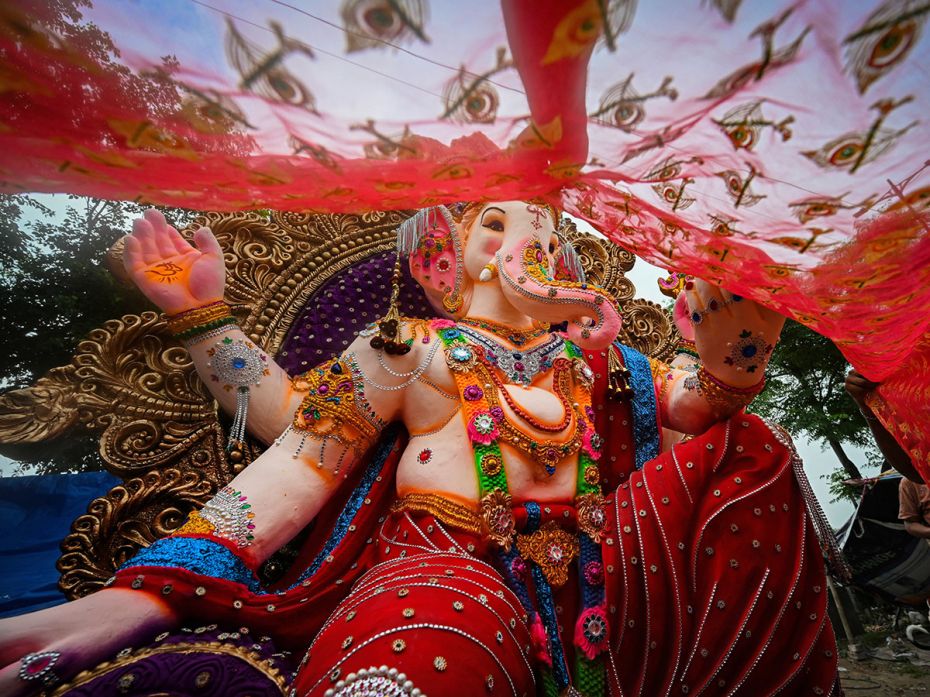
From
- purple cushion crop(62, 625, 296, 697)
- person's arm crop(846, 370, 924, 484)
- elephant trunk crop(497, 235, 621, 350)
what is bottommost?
purple cushion crop(62, 625, 296, 697)

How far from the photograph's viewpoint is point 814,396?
4.99 meters

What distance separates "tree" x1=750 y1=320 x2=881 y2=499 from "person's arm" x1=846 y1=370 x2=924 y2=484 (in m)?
3.77

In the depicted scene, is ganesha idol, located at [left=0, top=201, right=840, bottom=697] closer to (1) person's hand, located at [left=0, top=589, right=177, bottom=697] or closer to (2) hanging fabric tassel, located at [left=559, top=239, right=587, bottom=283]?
(1) person's hand, located at [left=0, top=589, right=177, bottom=697]

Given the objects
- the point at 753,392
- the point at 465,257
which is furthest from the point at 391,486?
the point at 753,392

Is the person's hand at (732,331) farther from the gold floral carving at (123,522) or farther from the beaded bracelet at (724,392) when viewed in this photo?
the gold floral carving at (123,522)

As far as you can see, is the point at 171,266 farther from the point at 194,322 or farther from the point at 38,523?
the point at 38,523

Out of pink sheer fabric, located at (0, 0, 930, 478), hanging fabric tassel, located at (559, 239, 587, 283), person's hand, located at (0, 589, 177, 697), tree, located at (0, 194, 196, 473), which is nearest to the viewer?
pink sheer fabric, located at (0, 0, 930, 478)

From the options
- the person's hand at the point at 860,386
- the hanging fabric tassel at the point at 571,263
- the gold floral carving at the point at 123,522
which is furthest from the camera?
the hanging fabric tassel at the point at 571,263

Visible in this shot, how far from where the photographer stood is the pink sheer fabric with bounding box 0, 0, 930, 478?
649 millimetres

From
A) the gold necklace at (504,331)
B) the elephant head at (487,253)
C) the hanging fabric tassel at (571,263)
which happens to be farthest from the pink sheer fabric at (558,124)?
the hanging fabric tassel at (571,263)

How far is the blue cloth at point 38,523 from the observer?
4.55ft

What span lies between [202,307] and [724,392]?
1363 mm

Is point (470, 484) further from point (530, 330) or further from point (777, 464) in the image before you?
point (777, 464)

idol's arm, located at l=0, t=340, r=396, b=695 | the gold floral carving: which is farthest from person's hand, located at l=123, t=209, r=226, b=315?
the gold floral carving
